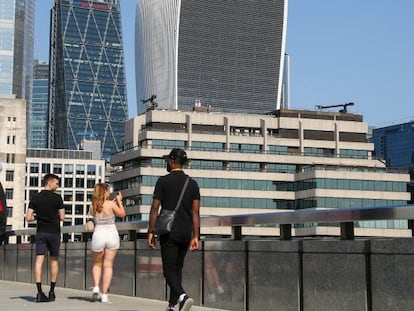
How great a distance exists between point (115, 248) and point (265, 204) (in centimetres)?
11101

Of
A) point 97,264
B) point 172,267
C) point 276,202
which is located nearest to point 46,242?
point 97,264

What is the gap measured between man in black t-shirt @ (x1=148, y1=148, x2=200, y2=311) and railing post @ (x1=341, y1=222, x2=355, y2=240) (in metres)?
1.69

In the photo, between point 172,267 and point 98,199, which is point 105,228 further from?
point 172,267

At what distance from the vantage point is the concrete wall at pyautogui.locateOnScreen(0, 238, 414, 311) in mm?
7887

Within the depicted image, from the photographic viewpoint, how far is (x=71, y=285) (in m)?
16.2

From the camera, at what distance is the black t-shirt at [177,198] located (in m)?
8.85

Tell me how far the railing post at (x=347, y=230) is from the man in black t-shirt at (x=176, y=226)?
1693 millimetres

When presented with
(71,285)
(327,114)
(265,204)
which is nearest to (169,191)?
(71,285)

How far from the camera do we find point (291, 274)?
9.30 meters

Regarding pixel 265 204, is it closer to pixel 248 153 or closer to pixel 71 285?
pixel 248 153

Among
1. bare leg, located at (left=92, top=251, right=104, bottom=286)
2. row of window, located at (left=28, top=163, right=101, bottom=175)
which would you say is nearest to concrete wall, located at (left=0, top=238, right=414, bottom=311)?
bare leg, located at (left=92, top=251, right=104, bottom=286)

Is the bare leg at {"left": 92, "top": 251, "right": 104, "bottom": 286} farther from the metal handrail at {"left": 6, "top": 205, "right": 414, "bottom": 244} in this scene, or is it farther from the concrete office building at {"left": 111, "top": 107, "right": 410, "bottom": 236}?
the concrete office building at {"left": 111, "top": 107, "right": 410, "bottom": 236}

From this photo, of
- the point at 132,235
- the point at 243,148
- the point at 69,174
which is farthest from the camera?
the point at 69,174

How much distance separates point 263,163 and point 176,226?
11973 cm
